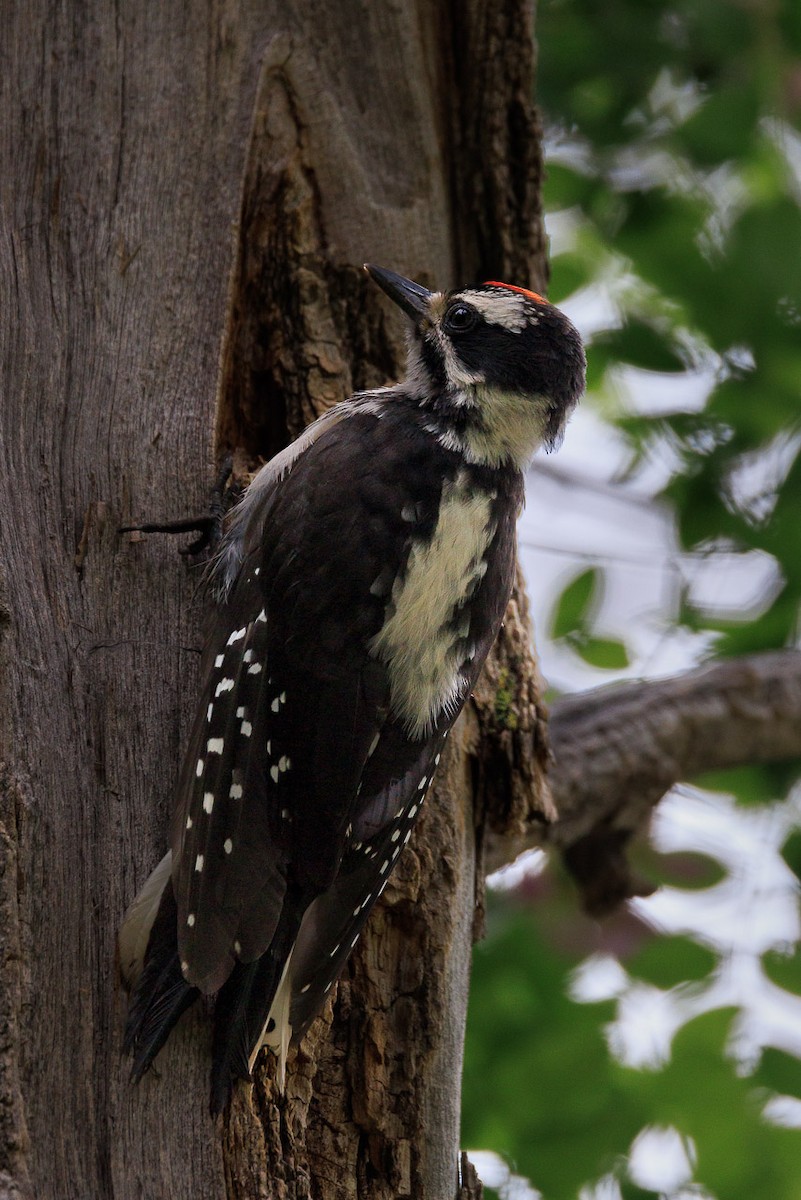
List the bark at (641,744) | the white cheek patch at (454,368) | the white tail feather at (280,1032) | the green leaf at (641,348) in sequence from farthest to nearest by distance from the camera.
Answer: the green leaf at (641,348) < the bark at (641,744) < the white cheek patch at (454,368) < the white tail feather at (280,1032)

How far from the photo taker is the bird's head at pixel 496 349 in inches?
110

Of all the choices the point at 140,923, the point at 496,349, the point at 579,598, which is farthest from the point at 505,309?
the point at 140,923

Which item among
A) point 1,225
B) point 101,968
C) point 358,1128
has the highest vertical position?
point 1,225

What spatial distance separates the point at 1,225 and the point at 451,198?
1.14m

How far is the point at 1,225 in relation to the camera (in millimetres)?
2559

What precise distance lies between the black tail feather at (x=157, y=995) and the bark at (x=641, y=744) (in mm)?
1191

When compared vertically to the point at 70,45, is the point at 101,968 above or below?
below

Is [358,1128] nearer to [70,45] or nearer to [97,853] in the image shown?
[97,853]

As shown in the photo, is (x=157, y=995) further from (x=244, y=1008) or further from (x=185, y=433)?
(x=185, y=433)

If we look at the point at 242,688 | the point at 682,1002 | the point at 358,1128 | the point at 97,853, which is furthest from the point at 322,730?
the point at 682,1002

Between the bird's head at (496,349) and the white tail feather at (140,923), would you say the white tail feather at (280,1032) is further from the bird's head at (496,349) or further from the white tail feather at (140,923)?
the bird's head at (496,349)

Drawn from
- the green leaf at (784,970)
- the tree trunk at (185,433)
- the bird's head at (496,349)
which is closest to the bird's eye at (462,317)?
the bird's head at (496,349)

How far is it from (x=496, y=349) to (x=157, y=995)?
1554 millimetres

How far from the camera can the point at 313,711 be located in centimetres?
223
